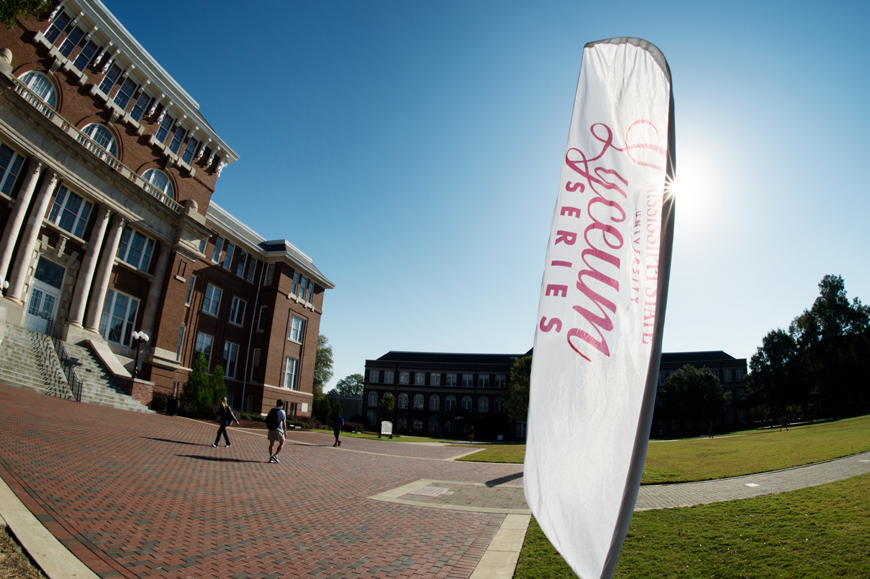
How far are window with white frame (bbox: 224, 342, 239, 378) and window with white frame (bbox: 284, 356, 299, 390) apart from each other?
4195 millimetres

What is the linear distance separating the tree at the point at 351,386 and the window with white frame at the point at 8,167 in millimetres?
106937

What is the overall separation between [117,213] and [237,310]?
13188 millimetres

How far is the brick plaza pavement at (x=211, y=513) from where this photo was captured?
482cm

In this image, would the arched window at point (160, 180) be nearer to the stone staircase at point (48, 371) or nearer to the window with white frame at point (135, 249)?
the window with white frame at point (135, 249)

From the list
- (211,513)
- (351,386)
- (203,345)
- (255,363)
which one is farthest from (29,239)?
(351,386)

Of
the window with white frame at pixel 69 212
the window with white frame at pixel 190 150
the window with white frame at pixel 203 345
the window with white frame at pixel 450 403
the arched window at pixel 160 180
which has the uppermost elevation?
the window with white frame at pixel 190 150

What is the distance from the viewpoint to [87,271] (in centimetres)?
2314

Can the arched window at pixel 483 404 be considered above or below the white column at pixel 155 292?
below

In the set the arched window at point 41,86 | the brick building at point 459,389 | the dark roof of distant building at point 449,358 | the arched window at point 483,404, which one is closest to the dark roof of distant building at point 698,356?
the brick building at point 459,389

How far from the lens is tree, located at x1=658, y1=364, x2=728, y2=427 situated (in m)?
58.2

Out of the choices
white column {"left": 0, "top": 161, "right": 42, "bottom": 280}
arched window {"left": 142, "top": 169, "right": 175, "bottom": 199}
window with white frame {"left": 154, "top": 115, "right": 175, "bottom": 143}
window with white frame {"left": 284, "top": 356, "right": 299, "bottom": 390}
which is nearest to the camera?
white column {"left": 0, "top": 161, "right": 42, "bottom": 280}

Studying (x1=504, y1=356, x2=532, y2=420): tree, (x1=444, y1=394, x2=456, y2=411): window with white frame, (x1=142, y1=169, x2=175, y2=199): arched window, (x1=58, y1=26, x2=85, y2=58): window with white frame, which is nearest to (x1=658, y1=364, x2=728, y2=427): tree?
(x1=504, y1=356, x2=532, y2=420): tree

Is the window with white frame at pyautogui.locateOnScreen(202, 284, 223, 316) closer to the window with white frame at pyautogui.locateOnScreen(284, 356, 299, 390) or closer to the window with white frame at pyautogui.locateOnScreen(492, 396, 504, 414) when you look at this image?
the window with white frame at pyautogui.locateOnScreen(284, 356, 299, 390)

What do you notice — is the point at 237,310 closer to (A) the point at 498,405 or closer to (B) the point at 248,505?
(B) the point at 248,505
